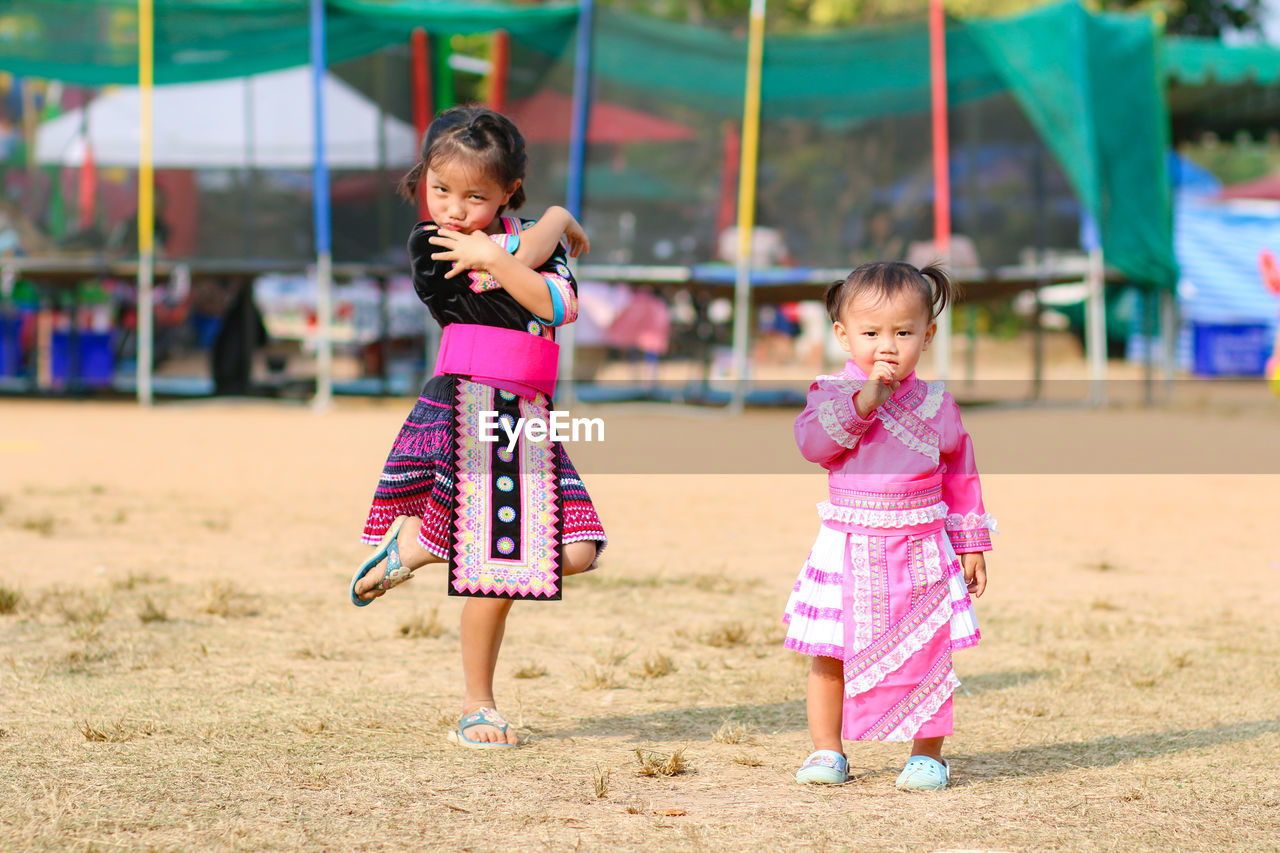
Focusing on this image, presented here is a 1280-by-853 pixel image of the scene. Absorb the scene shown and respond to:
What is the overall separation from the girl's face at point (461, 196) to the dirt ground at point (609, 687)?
1.13 m

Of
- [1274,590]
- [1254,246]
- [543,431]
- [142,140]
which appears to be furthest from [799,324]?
[543,431]

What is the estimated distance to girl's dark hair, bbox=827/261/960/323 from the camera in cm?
288

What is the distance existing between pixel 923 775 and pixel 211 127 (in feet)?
36.9

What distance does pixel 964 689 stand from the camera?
12.5 ft

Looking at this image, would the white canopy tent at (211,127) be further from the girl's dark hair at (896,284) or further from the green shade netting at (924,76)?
the girl's dark hair at (896,284)

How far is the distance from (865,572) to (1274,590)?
9.36ft

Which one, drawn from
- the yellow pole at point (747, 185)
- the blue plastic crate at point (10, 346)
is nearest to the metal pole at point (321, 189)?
the yellow pole at point (747, 185)

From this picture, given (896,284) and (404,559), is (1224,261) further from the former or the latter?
(404,559)

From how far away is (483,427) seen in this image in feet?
10.4

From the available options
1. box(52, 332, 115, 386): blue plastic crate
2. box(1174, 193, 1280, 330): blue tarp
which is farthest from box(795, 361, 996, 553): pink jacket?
box(1174, 193, 1280, 330): blue tarp

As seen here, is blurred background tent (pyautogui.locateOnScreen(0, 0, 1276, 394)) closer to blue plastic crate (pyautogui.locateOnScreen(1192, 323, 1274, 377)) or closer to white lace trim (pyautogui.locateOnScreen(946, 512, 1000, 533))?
blue plastic crate (pyautogui.locateOnScreen(1192, 323, 1274, 377))

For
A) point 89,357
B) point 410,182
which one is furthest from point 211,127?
point 410,182

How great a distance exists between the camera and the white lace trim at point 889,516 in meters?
2.92

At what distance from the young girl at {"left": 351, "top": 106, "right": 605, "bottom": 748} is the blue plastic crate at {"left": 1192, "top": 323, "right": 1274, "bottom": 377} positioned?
19.7m
